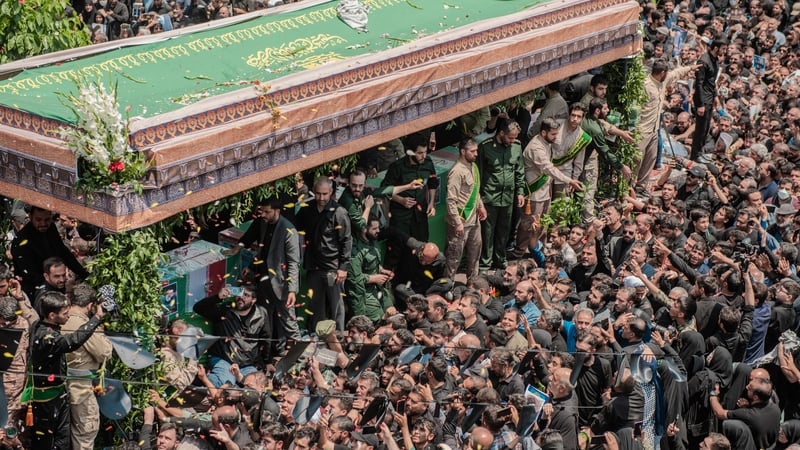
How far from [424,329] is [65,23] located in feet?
19.2

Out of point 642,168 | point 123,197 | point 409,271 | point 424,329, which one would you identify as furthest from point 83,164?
point 642,168

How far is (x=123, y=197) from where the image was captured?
37.8 ft

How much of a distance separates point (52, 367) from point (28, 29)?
5126 mm

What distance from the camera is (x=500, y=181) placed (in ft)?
51.8

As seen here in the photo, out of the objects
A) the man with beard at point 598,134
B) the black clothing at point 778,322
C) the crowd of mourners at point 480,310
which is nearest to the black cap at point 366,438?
the crowd of mourners at point 480,310

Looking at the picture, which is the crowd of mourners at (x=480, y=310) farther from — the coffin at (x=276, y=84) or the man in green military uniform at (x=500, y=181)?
the coffin at (x=276, y=84)

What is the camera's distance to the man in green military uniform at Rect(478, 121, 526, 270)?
1570 centimetres

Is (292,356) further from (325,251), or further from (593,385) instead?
(593,385)

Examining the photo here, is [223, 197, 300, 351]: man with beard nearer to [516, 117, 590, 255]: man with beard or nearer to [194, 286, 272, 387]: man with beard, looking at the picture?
[194, 286, 272, 387]: man with beard

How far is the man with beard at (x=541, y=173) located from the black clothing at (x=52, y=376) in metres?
6.51

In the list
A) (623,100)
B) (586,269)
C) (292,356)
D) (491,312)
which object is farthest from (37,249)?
(623,100)

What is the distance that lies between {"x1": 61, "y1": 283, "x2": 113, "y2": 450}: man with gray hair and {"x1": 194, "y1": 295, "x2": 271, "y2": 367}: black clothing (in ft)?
4.83

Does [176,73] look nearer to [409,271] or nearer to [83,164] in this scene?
[83,164]

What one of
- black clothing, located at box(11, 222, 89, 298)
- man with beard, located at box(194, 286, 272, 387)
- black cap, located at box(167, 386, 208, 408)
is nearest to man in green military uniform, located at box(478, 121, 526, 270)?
man with beard, located at box(194, 286, 272, 387)
